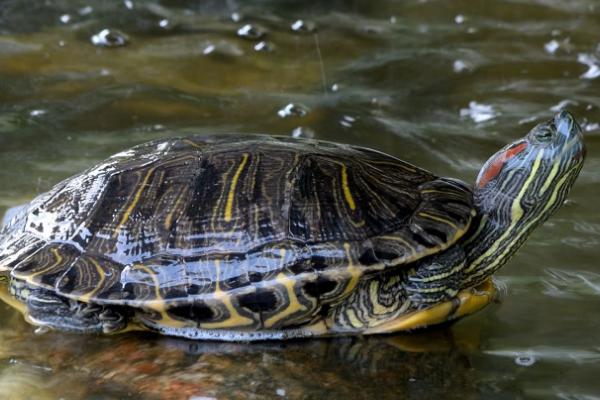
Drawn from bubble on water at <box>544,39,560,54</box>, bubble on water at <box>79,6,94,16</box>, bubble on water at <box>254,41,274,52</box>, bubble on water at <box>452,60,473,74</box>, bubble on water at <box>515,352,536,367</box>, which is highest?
bubble on water at <box>544,39,560,54</box>

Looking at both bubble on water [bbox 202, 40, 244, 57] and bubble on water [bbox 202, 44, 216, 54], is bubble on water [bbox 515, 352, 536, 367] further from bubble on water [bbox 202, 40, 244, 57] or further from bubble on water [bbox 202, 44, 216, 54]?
bubble on water [bbox 202, 44, 216, 54]

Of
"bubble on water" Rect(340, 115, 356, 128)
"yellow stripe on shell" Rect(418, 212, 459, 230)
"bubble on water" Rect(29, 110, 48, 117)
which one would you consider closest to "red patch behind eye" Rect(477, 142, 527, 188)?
"yellow stripe on shell" Rect(418, 212, 459, 230)

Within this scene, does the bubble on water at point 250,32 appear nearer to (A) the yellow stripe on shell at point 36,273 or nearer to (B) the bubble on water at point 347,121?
(B) the bubble on water at point 347,121

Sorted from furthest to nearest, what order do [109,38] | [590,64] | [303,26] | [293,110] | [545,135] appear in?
[303,26] < [109,38] < [590,64] < [293,110] < [545,135]

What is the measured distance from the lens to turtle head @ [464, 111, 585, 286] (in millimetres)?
3629

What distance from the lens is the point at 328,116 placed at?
594 cm

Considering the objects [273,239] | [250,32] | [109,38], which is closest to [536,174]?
[273,239]

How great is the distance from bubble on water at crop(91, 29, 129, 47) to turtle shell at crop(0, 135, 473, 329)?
382 cm

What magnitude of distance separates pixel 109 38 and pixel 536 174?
4.90 meters

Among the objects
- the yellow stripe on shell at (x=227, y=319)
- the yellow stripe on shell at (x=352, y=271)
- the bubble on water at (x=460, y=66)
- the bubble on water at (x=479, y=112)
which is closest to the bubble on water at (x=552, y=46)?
the bubble on water at (x=460, y=66)

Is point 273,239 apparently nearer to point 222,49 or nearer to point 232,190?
point 232,190

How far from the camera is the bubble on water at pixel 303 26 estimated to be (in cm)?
777

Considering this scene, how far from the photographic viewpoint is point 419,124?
19.3 ft

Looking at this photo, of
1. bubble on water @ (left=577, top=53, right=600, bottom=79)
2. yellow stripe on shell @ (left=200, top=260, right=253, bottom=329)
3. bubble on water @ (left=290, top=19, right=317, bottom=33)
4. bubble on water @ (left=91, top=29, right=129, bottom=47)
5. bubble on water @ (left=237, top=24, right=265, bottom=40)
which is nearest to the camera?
yellow stripe on shell @ (left=200, top=260, right=253, bottom=329)
